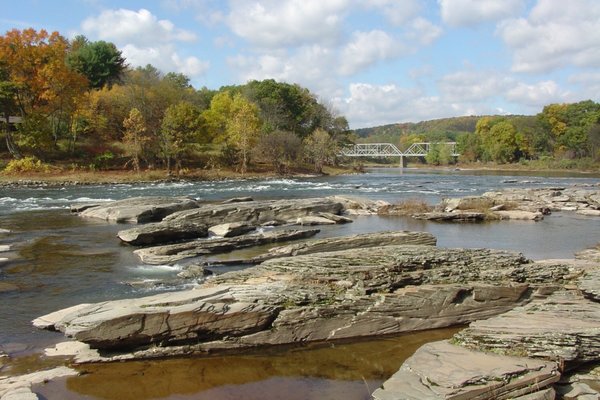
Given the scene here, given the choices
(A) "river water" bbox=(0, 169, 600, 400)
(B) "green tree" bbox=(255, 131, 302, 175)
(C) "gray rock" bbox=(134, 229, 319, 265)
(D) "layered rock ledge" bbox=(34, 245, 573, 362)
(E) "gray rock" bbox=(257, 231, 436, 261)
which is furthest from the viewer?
(B) "green tree" bbox=(255, 131, 302, 175)

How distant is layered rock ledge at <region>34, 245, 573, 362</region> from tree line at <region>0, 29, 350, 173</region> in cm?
6002

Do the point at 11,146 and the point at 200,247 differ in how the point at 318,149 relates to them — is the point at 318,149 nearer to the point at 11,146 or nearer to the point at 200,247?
the point at 11,146

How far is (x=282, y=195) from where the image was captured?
46.5 meters

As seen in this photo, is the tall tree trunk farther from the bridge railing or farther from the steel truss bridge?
the bridge railing

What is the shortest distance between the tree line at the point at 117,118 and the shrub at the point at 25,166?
281 centimetres

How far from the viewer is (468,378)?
8.16m

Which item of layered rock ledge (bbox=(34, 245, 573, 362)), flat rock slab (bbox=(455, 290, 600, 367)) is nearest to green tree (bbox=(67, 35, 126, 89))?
layered rock ledge (bbox=(34, 245, 573, 362))

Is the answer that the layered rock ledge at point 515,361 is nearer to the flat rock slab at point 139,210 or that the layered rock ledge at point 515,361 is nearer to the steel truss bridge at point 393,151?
the flat rock slab at point 139,210

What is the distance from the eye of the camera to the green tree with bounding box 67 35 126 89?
88.0m

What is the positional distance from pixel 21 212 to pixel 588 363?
35.6 meters

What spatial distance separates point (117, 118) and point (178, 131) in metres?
14.7

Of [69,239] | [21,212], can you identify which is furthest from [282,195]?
[69,239]

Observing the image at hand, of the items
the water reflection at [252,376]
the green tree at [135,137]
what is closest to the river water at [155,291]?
the water reflection at [252,376]

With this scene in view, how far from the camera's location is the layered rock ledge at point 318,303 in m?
10.3
